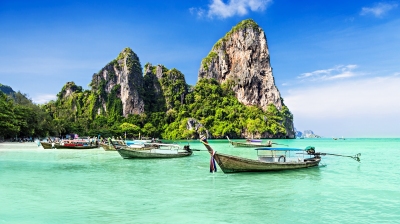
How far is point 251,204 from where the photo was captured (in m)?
10.0

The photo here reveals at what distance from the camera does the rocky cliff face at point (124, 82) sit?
102812 millimetres

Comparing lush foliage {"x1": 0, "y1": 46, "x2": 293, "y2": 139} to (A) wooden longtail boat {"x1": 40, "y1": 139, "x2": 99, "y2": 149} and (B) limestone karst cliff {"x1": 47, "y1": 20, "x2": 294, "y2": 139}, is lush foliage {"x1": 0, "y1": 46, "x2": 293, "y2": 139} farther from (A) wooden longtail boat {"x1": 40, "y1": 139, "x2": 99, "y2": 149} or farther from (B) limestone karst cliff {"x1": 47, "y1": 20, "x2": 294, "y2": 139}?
(A) wooden longtail boat {"x1": 40, "y1": 139, "x2": 99, "y2": 149}

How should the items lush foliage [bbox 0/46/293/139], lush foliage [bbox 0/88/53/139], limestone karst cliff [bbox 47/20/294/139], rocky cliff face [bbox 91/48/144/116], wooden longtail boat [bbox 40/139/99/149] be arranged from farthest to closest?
rocky cliff face [bbox 91/48/144/116] < limestone karst cliff [bbox 47/20/294/139] < lush foliage [bbox 0/46/293/139] < lush foliage [bbox 0/88/53/139] < wooden longtail boat [bbox 40/139/99/149]

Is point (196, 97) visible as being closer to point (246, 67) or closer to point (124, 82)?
point (246, 67)

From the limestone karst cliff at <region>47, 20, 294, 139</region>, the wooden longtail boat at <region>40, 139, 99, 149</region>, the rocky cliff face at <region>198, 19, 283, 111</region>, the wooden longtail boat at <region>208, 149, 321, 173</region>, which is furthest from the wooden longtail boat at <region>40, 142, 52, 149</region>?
the rocky cliff face at <region>198, 19, 283, 111</region>

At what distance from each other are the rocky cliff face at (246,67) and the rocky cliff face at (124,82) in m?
35.5

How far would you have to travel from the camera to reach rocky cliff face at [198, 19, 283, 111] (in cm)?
11938

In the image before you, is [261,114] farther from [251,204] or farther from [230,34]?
[251,204]

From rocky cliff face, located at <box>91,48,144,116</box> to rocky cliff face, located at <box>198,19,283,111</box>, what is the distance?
116 ft

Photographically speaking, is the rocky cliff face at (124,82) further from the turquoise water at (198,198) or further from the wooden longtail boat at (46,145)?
the turquoise water at (198,198)

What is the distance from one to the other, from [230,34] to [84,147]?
339ft

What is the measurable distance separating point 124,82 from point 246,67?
154 ft

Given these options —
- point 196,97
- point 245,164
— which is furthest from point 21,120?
point 196,97

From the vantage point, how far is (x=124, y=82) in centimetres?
10306
